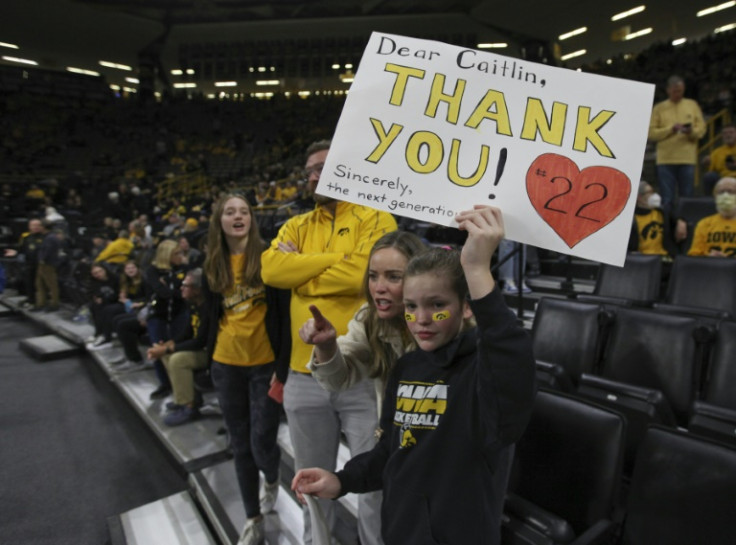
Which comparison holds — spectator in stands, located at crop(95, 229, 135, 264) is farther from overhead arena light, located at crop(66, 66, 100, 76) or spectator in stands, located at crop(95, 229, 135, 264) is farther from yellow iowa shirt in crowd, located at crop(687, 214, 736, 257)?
overhead arena light, located at crop(66, 66, 100, 76)

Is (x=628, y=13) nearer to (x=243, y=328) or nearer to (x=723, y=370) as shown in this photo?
(x=723, y=370)

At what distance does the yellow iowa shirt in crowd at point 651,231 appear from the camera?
12.4 feet

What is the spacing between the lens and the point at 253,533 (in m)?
1.99

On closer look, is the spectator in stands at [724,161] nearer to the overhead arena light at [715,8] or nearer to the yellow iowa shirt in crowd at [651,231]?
the yellow iowa shirt in crowd at [651,231]

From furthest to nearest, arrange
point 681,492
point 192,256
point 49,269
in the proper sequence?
point 49,269
point 192,256
point 681,492

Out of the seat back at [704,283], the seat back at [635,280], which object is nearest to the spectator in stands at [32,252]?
the seat back at [635,280]

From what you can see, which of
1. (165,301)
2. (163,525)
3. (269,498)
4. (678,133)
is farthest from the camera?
(678,133)

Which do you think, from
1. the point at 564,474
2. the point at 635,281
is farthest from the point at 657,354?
the point at 635,281

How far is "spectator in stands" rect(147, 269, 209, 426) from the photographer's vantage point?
10.9 feet

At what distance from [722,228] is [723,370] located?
1954 millimetres

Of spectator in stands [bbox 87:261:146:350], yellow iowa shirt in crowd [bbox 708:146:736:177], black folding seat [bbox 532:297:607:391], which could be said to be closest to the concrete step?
black folding seat [bbox 532:297:607:391]

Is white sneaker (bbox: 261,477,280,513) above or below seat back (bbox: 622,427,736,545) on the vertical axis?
below

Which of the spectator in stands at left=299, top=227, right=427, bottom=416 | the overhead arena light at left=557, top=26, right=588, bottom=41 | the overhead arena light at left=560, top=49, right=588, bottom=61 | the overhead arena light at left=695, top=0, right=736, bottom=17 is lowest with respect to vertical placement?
the spectator in stands at left=299, top=227, right=427, bottom=416

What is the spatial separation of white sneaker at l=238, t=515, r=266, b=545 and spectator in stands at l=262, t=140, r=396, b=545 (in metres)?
0.52
